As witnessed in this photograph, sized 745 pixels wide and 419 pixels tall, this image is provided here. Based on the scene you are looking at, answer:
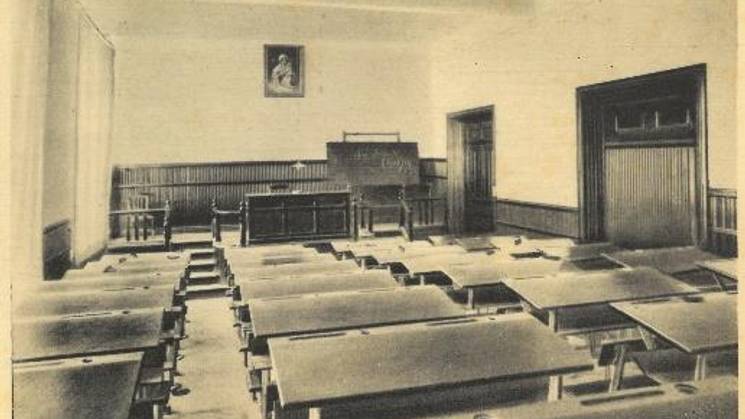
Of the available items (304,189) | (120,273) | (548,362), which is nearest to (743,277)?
(548,362)

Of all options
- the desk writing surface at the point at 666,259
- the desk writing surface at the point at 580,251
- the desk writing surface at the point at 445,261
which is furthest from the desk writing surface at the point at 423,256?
the desk writing surface at the point at 666,259

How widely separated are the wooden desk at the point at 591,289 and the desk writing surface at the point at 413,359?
54 cm

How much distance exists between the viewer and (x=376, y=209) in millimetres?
9883

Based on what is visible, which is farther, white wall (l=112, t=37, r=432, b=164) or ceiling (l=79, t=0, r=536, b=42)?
white wall (l=112, t=37, r=432, b=164)

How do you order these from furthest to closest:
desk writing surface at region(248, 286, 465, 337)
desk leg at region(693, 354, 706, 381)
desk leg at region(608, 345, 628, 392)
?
desk leg at region(608, 345, 628, 392) < desk writing surface at region(248, 286, 465, 337) < desk leg at region(693, 354, 706, 381)

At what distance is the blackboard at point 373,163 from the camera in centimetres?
897

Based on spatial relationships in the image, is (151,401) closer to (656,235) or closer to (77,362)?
(77,362)

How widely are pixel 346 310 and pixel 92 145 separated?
17.8ft

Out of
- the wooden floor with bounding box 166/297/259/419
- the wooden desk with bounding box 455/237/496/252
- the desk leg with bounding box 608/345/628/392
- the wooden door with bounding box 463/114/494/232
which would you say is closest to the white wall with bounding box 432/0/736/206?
the wooden door with bounding box 463/114/494/232

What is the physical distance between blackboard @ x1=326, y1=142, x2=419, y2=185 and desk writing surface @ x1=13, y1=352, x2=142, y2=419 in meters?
7.25

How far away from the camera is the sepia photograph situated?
5.79 feet

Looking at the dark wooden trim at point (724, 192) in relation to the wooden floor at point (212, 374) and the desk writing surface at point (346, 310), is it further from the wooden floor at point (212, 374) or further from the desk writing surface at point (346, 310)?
the wooden floor at point (212, 374)

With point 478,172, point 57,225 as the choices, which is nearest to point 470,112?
point 478,172

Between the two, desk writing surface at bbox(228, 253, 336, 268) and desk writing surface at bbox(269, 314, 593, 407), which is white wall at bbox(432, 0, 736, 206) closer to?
desk writing surface at bbox(228, 253, 336, 268)
